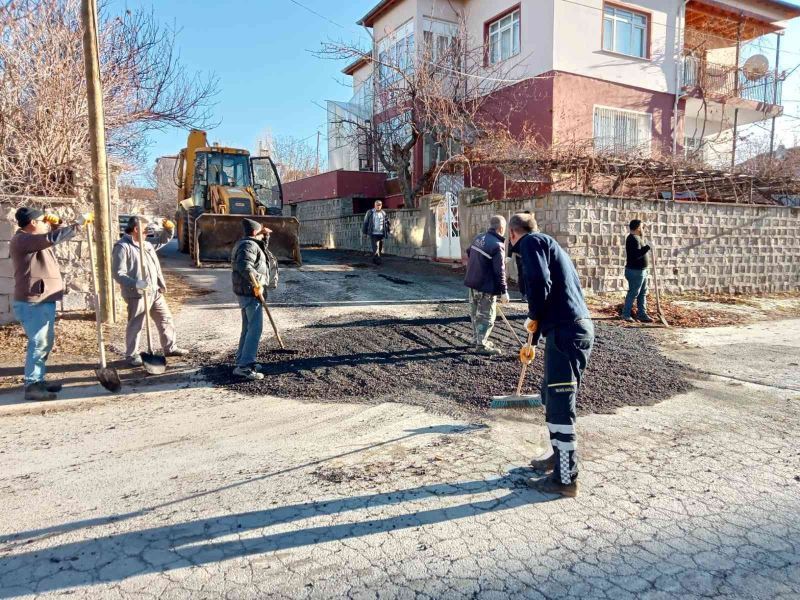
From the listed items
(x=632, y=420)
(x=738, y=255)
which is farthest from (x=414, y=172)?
(x=632, y=420)

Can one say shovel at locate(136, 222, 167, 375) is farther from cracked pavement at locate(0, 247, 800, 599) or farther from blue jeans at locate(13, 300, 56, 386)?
blue jeans at locate(13, 300, 56, 386)

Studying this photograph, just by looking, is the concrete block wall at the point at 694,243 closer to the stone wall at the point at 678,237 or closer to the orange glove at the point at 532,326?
the stone wall at the point at 678,237

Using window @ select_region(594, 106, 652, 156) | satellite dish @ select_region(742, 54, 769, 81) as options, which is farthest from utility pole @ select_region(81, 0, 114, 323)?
satellite dish @ select_region(742, 54, 769, 81)

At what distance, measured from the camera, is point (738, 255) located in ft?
45.9

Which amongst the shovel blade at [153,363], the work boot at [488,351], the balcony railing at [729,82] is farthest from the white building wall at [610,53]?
the shovel blade at [153,363]

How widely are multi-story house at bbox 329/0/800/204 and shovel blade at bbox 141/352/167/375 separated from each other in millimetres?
12773

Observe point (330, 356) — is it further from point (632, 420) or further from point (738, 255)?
point (738, 255)

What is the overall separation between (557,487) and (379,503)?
1.19 metres

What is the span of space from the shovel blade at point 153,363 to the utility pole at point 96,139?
1.92 meters

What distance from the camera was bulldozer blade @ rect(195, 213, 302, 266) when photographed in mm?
13435

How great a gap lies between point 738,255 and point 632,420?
1137 cm

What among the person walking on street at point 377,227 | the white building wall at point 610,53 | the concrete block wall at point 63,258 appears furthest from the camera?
the white building wall at point 610,53

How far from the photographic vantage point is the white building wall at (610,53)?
1750 cm

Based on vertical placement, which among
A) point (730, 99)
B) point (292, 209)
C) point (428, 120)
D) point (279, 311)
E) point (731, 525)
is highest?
point (730, 99)
